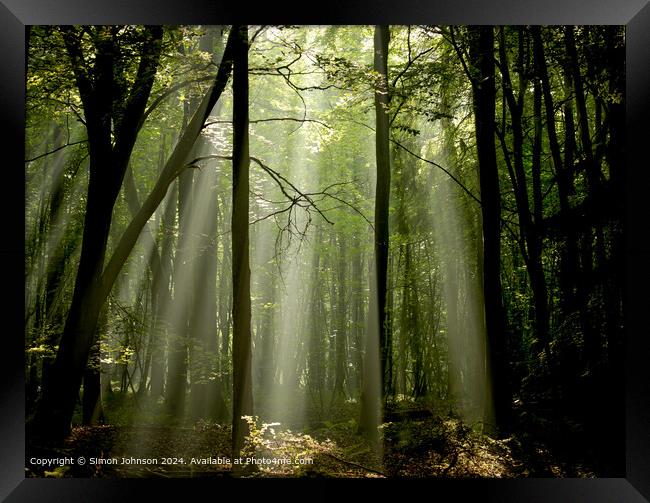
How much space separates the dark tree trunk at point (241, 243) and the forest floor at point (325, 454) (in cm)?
31

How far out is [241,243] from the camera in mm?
3768

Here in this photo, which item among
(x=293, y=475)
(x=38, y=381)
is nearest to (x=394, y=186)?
(x=293, y=475)

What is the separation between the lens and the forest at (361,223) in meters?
3.39

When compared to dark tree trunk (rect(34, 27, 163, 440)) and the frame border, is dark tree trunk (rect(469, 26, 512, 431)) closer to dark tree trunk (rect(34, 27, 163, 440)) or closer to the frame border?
the frame border

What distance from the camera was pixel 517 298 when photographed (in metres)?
3.71

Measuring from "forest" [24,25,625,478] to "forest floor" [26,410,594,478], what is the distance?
16 mm

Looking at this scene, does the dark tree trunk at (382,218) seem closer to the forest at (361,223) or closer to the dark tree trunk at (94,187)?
the forest at (361,223)

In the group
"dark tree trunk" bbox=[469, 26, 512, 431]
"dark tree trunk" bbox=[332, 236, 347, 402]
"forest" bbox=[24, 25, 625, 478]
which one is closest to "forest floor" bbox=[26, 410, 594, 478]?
"forest" bbox=[24, 25, 625, 478]

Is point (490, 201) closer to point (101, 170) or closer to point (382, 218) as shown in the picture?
point (382, 218)

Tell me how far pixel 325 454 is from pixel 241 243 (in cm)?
187

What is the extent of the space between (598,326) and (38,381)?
4578 mm
